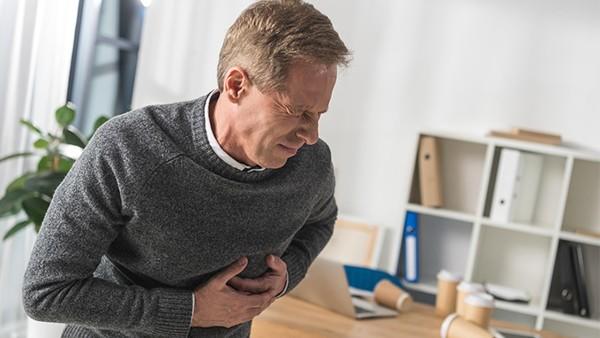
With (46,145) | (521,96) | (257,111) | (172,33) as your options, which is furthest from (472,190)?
(257,111)

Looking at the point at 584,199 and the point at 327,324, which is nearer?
the point at 327,324

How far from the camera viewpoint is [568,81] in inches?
145

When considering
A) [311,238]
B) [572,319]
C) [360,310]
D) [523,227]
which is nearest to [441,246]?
[523,227]

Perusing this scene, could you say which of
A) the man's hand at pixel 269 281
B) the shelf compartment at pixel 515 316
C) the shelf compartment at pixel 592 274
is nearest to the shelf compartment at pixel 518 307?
the shelf compartment at pixel 592 274

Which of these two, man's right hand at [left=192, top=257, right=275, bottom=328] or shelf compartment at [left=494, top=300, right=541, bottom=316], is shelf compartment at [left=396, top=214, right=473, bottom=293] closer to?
shelf compartment at [left=494, top=300, right=541, bottom=316]

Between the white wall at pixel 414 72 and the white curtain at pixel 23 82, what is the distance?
61 centimetres

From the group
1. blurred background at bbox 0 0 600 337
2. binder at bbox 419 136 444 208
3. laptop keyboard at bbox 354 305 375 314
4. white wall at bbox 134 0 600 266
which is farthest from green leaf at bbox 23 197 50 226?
binder at bbox 419 136 444 208

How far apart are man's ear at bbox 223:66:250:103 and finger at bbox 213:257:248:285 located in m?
0.31

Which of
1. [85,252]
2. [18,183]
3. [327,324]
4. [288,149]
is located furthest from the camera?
[18,183]

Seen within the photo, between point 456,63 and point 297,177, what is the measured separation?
→ 2266 mm

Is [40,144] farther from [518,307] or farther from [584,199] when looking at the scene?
[584,199]

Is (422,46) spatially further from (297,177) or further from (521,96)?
(297,177)

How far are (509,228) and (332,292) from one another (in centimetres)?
130

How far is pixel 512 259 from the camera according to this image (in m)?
3.76
